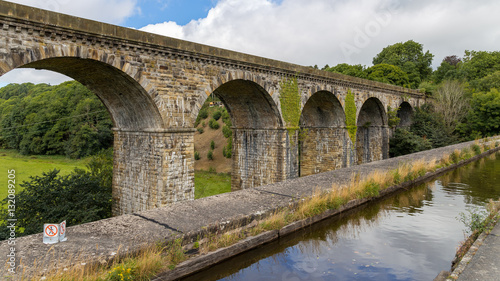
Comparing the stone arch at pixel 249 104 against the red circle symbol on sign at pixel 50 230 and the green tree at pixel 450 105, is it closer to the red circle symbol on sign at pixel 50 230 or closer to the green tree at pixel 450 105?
the red circle symbol on sign at pixel 50 230

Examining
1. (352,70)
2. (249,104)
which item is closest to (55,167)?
(249,104)

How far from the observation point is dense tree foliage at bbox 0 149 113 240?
980cm

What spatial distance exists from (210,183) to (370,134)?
13.7m

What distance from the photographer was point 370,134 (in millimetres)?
24469

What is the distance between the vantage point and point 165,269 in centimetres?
369

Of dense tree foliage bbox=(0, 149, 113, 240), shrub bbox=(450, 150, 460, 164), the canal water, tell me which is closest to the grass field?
dense tree foliage bbox=(0, 149, 113, 240)

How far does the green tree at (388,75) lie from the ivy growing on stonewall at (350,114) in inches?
827

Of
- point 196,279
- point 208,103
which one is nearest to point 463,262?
point 196,279

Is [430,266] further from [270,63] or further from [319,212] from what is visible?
[270,63]

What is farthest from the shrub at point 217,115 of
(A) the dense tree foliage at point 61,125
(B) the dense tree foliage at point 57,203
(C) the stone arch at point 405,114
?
(B) the dense tree foliage at point 57,203

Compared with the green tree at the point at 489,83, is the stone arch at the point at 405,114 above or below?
below

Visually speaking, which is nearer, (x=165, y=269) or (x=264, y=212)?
(x=165, y=269)

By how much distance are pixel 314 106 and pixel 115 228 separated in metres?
16.5

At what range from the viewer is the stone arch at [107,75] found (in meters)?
7.28
